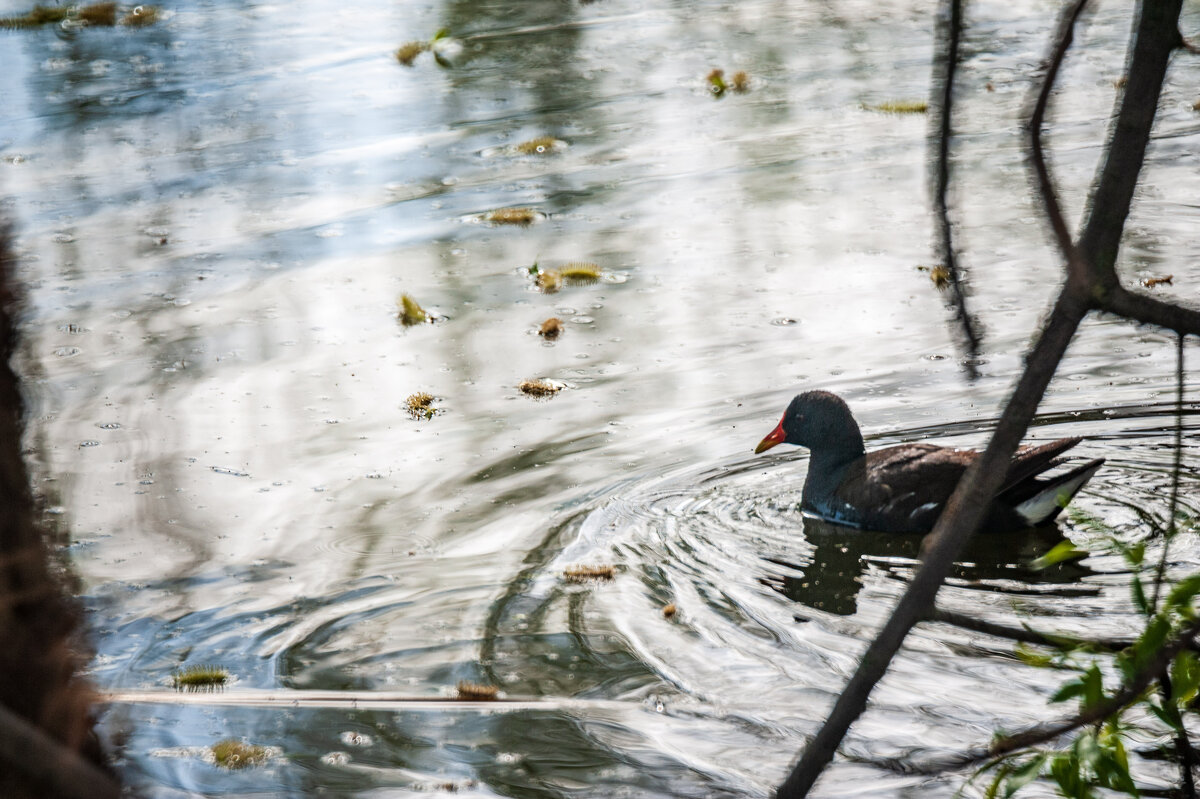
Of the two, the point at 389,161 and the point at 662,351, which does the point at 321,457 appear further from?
the point at 389,161

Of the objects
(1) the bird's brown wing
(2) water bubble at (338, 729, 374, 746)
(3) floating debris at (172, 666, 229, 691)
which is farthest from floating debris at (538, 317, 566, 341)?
(2) water bubble at (338, 729, 374, 746)

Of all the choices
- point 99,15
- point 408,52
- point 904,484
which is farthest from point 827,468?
point 99,15

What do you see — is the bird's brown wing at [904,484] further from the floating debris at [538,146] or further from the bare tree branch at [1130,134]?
the floating debris at [538,146]

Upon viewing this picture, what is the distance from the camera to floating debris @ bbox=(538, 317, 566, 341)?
6.96 meters

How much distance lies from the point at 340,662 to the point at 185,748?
1.95 feet

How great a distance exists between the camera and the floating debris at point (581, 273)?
7.68 metres

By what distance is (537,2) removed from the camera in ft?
48.3

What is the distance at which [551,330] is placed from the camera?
22.9 ft

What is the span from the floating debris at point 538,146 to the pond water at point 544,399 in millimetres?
76

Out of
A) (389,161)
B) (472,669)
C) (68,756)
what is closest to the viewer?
(68,756)

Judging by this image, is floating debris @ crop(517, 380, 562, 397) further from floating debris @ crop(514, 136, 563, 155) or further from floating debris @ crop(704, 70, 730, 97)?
floating debris @ crop(704, 70, 730, 97)

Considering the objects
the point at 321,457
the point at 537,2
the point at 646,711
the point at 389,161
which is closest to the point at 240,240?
the point at 389,161

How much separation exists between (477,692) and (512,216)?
5.15 meters

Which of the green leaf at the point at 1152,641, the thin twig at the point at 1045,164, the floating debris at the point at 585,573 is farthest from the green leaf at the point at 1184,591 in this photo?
the floating debris at the point at 585,573
